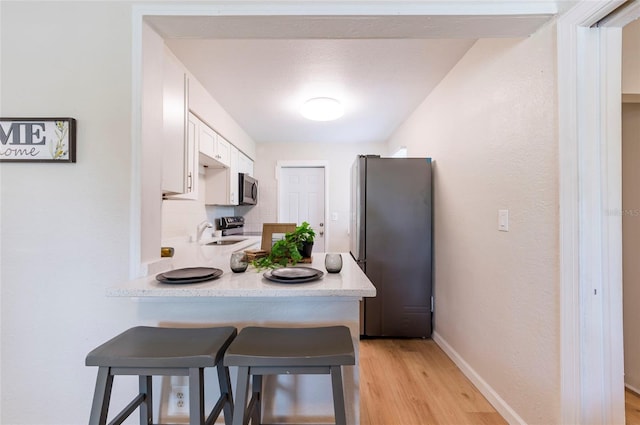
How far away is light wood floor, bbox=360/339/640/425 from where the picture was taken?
1558 mm

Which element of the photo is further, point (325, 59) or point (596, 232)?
point (325, 59)

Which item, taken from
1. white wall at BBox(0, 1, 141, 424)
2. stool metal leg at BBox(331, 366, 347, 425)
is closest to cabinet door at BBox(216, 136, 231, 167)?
white wall at BBox(0, 1, 141, 424)

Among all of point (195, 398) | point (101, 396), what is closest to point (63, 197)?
point (101, 396)

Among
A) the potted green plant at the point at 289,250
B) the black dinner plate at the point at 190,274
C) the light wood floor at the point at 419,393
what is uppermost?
the potted green plant at the point at 289,250

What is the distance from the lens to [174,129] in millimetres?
1729

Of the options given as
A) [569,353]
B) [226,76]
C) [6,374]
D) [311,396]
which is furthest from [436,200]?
[6,374]

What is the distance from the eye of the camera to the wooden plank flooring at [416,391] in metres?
1.57

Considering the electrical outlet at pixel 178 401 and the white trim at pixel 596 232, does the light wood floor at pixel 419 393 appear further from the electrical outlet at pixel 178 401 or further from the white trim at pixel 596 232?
the electrical outlet at pixel 178 401

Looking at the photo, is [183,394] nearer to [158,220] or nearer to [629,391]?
[158,220]

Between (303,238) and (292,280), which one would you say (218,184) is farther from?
(292,280)

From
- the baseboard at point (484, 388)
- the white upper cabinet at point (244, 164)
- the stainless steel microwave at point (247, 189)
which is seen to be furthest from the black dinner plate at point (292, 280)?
the white upper cabinet at point (244, 164)

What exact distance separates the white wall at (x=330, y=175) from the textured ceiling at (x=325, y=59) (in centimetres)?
67

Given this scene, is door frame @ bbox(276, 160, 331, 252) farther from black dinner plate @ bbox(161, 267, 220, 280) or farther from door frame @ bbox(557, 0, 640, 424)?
door frame @ bbox(557, 0, 640, 424)

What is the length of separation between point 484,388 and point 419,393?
16.0 inches
